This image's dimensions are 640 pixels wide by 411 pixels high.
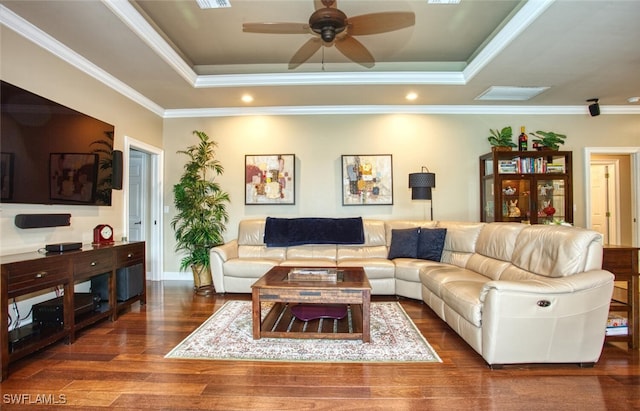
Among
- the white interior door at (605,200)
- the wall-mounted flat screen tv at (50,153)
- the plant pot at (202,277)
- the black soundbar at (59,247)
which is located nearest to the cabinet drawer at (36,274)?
the black soundbar at (59,247)

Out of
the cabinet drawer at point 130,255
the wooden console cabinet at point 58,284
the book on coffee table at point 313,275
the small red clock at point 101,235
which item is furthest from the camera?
the small red clock at point 101,235

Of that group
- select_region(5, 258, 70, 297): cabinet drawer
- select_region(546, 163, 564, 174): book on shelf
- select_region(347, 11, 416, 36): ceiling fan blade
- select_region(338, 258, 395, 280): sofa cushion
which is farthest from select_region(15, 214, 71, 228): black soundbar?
select_region(546, 163, 564, 174): book on shelf

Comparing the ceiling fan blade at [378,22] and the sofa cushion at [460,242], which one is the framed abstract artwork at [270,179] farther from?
the ceiling fan blade at [378,22]

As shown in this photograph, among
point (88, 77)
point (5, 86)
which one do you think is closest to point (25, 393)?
point (5, 86)

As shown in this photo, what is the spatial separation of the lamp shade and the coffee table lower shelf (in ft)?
6.43

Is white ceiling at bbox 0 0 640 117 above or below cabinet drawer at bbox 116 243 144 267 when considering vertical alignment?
above

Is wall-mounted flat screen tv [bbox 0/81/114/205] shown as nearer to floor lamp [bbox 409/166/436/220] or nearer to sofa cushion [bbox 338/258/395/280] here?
sofa cushion [bbox 338/258/395/280]

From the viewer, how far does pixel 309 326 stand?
2682 millimetres

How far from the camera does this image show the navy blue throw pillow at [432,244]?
12.8 feet

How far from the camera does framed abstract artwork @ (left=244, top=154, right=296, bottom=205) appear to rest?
473cm

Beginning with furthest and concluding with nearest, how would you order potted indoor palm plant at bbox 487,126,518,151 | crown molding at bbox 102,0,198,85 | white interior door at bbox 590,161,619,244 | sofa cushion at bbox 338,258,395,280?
white interior door at bbox 590,161,619,244
potted indoor palm plant at bbox 487,126,518,151
sofa cushion at bbox 338,258,395,280
crown molding at bbox 102,0,198,85

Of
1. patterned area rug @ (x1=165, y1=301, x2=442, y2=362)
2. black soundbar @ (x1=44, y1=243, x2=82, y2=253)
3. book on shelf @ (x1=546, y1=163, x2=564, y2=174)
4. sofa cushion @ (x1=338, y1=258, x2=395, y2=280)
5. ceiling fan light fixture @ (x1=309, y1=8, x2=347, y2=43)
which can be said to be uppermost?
ceiling fan light fixture @ (x1=309, y1=8, x2=347, y2=43)

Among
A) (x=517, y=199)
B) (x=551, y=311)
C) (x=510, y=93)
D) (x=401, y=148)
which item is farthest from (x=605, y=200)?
(x=551, y=311)

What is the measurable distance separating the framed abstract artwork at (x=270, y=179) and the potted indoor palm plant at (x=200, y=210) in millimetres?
415
